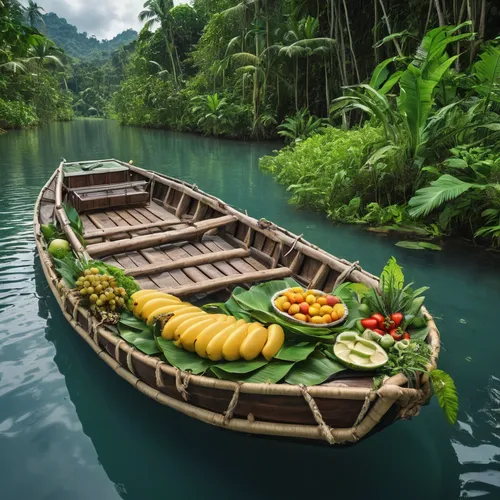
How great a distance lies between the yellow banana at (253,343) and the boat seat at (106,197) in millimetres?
5157

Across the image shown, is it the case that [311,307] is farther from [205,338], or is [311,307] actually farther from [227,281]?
[227,281]

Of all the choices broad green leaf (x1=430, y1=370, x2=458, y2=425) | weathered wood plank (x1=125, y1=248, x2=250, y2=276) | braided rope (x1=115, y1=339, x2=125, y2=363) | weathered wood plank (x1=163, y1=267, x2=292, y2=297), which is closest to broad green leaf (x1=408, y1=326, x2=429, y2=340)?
broad green leaf (x1=430, y1=370, x2=458, y2=425)

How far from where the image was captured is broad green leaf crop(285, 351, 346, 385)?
9.46ft

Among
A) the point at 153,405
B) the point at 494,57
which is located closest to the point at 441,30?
the point at 494,57

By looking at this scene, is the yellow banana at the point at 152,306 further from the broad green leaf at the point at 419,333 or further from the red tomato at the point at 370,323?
the broad green leaf at the point at 419,333

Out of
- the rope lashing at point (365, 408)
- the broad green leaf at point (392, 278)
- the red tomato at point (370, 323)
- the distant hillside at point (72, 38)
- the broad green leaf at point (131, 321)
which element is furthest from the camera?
the distant hillside at point (72, 38)

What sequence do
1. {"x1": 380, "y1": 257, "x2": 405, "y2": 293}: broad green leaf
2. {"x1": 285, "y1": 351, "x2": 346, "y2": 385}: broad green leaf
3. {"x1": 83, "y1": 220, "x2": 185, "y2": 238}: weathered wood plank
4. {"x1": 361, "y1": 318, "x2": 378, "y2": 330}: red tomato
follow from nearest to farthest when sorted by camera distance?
1. {"x1": 285, "y1": 351, "x2": 346, "y2": 385}: broad green leaf
2. {"x1": 361, "y1": 318, "x2": 378, "y2": 330}: red tomato
3. {"x1": 380, "y1": 257, "x2": 405, "y2": 293}: broad green leaf
4. {"x1": 83, "y1": 220, "x2": 185, "y2": 238}: weathered wood plank

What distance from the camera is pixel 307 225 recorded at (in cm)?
888

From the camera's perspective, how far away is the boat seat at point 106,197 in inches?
292

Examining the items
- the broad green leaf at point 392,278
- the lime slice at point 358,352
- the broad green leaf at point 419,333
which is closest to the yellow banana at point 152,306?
the lime slice at point 358,352

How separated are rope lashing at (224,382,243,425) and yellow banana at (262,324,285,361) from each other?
1.13 ft

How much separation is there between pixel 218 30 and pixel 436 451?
86.2 ft

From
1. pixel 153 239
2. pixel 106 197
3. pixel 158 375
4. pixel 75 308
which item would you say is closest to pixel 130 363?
pixel 158 375

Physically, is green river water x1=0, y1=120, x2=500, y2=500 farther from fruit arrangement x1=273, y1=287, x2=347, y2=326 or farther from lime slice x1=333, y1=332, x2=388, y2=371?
fruit arrangement x1=273, y1=287, x2=347, y2=326
